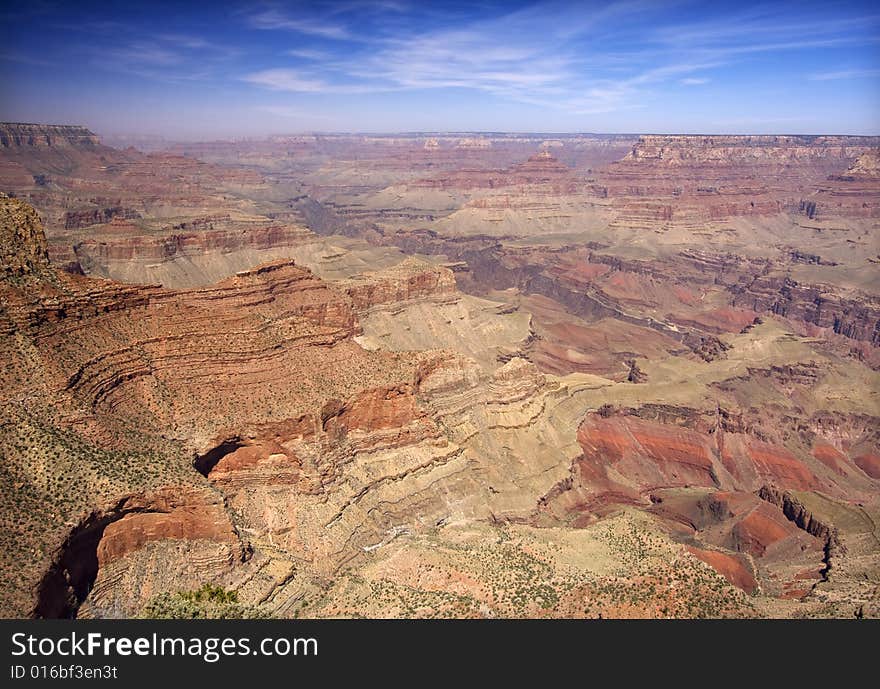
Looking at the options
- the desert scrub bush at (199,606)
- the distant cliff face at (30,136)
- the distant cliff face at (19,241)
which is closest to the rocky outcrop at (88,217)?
the distant cliff face at (30,136)

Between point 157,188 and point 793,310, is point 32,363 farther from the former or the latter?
point 157,188

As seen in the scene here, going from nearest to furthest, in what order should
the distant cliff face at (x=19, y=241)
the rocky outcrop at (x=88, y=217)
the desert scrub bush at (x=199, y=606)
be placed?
the desert scrub bush at (x=199, y=606) → the distant cliff face at (x=19, y=241) → the rocky outcrop at (x=88, y=217)

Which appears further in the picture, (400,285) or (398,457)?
(400,285)

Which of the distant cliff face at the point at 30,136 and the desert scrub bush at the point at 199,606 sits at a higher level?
the distant cliff face at the point at 30,136

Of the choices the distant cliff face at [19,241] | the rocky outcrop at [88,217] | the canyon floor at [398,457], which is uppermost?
the distant cliff face at [19,241]

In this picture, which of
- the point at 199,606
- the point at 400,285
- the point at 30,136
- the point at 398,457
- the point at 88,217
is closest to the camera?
the point at 199,606

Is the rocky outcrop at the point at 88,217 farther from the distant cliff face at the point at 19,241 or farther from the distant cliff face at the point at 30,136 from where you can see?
the distant cliff face at the point at 19,241

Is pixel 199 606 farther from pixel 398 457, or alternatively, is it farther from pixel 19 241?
pixel 19 241

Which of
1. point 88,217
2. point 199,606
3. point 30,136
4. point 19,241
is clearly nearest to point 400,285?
point 19,241

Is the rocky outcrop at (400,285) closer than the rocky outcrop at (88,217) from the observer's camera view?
Yes

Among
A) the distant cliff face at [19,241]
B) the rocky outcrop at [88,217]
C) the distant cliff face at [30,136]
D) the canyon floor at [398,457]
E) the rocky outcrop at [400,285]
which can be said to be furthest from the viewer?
the distant cliff face at [30,136]
